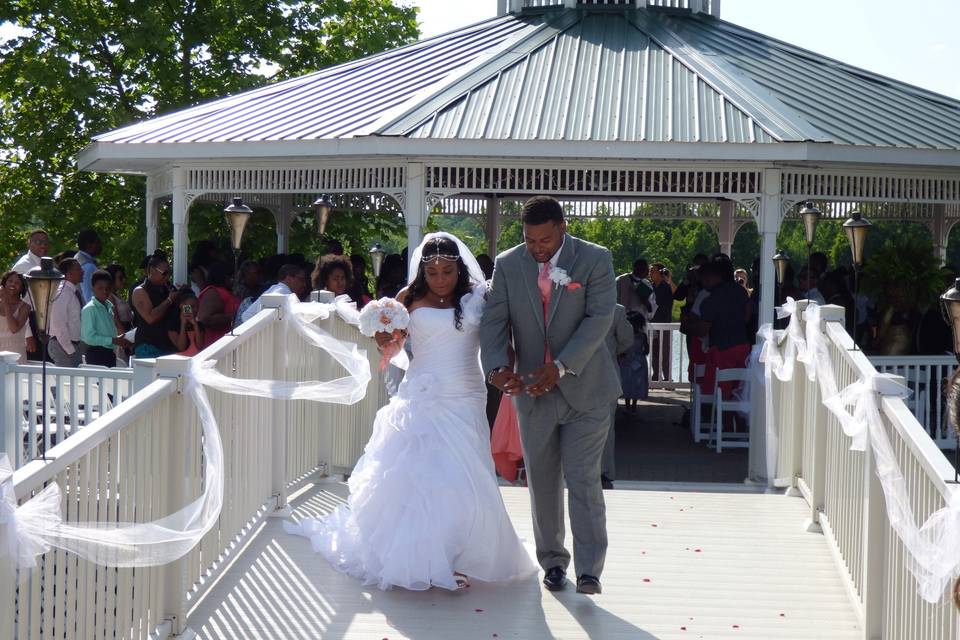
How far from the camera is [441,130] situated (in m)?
12.6

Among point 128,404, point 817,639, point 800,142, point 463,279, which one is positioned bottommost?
point 817,639

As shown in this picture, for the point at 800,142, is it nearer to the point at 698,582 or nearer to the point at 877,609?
the point at 698,582

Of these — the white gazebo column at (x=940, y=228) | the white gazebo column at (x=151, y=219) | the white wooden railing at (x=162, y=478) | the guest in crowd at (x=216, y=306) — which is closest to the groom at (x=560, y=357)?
the white wooden railing at (x=162, y=478)

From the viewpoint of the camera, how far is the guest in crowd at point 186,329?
10977mm

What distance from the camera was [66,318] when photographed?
12.1 meters

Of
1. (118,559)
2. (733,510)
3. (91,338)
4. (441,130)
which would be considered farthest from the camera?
(441,130)

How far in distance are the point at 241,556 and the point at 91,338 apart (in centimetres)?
552

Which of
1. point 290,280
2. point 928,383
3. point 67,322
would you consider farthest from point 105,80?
point 928,383

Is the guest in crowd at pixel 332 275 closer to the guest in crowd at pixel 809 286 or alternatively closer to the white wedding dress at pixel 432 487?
the white wedding dress at pixel 432 487

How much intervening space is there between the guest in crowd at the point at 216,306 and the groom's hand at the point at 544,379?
199 inches

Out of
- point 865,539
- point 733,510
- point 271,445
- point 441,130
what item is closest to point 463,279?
point 271,445

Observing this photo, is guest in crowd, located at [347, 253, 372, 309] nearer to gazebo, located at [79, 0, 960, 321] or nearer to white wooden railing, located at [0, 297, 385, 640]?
gazebo, located at [79, 0, 960, 321]

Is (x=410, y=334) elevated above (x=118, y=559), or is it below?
above

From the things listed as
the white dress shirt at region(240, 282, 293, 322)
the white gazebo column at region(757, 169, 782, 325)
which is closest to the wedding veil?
the white dress shirt at region(240, 282, 293, 322)
